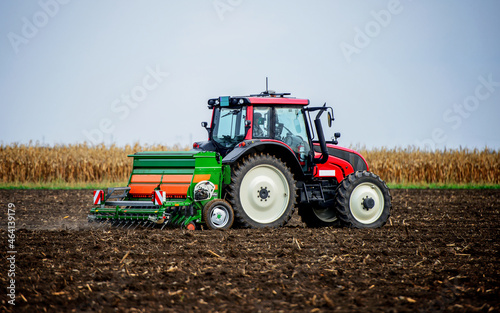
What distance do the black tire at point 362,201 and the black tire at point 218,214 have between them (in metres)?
2.16

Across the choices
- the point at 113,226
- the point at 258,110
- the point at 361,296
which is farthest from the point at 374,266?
the point at 113,226

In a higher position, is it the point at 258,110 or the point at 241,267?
the point at 258,110

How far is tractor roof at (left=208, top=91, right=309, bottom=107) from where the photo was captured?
10.2 m

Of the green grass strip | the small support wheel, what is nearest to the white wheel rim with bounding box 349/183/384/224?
the small support wheel

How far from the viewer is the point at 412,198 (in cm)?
1850

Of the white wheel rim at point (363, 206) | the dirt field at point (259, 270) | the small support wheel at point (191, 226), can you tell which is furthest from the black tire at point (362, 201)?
the small support wheel at point (191, 226)

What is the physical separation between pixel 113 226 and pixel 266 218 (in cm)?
270

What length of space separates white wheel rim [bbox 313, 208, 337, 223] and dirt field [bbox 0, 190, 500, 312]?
3.64 feet

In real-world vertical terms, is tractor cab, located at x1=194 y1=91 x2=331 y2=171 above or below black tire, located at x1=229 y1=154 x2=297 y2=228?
above

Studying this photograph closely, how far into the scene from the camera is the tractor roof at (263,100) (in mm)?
10195

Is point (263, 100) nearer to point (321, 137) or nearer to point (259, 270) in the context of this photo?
point (321, 137)

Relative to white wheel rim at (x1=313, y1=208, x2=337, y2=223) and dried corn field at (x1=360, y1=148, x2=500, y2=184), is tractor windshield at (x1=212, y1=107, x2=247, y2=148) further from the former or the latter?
dried corn field at (x1=360, y1=148, x2=500, y2=184)

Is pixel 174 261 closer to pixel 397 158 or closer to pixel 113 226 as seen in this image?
pixel 113 226

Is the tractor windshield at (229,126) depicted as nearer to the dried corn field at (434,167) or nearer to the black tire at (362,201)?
the black tire at (362,201)
